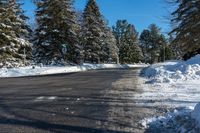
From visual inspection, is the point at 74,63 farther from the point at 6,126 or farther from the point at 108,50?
the point at 6,126

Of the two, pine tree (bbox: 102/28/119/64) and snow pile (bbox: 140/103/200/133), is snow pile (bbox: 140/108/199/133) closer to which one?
snow pile (bbox: 140/103/200/133)

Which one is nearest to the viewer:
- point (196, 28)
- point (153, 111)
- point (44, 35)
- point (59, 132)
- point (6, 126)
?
point (59, 132)

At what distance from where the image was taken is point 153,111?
972 cm

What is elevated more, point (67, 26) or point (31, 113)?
point (67, 26)

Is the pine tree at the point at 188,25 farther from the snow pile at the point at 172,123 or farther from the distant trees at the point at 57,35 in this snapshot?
the snow pile at the point at 172,123

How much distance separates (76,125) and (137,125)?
128 cm

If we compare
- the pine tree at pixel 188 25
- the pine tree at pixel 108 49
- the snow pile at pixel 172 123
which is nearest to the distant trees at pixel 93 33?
the pine tree at pixel 108 49

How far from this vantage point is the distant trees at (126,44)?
318 feet

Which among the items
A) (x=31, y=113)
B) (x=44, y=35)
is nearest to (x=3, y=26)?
(x=44, y=35)

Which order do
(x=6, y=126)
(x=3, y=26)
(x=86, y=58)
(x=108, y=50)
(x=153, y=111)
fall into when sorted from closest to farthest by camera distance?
(x=6, y=126) < (x=153, y=111) < (x=3, y=26) < (x=86, y=58) < (x=108, y=50)

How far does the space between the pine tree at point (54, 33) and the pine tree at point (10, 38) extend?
18.0 feet

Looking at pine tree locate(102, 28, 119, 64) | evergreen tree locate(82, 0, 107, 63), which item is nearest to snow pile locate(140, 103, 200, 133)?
evergreen tree locate(82, 0, 107, 63)

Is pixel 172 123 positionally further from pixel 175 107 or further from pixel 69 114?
pixel 69 114

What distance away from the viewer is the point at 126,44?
319 feet
